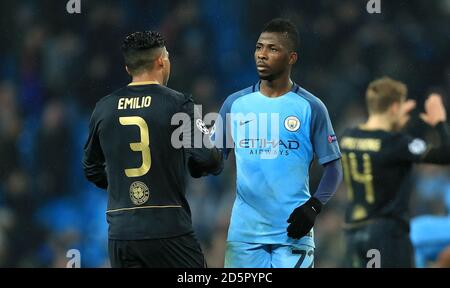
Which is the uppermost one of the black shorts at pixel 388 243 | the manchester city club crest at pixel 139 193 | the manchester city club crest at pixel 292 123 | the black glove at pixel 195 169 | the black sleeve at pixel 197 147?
the manchester city club crest at pixel 292 123

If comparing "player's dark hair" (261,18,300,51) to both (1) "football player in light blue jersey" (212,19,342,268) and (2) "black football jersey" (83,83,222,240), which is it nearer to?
(1) "football player in light blue jersey" (212,19,342,268)

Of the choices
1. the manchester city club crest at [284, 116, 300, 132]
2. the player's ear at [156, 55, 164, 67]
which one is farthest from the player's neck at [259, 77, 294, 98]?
the player's ear at [156, 55, 164, 67]

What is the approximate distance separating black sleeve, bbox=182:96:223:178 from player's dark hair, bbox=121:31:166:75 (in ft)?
1.01

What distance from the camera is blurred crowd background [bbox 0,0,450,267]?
340 inches

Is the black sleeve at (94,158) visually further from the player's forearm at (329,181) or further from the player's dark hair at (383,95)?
the player's dark hair at (383,95)

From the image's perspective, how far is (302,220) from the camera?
5602mm

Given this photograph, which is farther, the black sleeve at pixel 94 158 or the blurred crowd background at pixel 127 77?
the blurred crowd background at pixel 127 77

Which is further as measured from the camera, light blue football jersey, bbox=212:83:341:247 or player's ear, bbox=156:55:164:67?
light blue football jersey, bbox=212:83:341:247

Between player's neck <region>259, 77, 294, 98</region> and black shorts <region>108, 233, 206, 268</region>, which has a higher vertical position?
player's neck <region>259, 77, 294, 98</region>

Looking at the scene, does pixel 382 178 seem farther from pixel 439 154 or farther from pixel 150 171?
pixel 150 171

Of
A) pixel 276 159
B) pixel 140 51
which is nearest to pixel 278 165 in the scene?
pixel 276 159

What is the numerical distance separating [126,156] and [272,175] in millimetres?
968

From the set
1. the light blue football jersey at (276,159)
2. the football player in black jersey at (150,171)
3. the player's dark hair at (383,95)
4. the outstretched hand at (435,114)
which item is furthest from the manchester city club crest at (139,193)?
the player's dark hair at (383,95)

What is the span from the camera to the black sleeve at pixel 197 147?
5207mm
